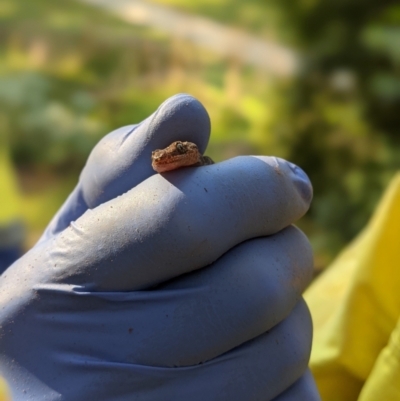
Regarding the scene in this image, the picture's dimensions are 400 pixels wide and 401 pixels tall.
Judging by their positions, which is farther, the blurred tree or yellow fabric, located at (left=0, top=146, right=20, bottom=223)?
the blurred tree

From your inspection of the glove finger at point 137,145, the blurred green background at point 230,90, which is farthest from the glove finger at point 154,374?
the blurred green background at point 230,90

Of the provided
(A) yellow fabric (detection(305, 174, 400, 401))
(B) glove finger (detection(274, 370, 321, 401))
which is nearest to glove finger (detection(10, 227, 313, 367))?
(B) glove finger (detection(274, 370, 321, 401))

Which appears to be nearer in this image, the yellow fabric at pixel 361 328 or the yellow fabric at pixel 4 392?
the yellow fabric at pixel 4 392

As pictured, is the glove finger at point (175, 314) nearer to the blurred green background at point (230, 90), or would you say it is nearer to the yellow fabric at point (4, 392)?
the yellow fabric at point (4, 392)

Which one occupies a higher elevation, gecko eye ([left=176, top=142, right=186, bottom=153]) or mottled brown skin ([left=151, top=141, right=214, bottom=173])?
gecko eye ([left=176, top=142, right=186, bottom=153])

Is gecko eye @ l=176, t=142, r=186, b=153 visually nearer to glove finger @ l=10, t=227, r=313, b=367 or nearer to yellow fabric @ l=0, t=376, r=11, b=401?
glove finger @ l=10, t=227, r=313, b=367

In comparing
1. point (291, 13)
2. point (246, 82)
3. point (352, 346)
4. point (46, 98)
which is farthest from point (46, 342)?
point (291, 13)

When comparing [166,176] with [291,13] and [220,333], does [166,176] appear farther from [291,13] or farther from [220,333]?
[291,13]
